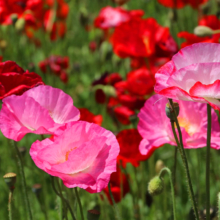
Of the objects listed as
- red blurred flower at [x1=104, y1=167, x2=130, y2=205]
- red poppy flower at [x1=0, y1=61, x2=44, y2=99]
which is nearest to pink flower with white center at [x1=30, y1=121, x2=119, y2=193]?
red poppy flower at [x1=0, y1=61, x2=44, y2=99]

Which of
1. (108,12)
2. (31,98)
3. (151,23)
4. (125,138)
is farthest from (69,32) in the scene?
(31,98)

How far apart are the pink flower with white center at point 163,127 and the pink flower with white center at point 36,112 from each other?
21 cm

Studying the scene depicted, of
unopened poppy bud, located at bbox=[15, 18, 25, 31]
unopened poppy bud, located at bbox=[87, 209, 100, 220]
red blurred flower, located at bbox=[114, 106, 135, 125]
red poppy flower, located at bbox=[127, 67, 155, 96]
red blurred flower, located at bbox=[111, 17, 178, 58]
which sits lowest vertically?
red blurred flower, located at bbox=[114, 106, 135, 125]

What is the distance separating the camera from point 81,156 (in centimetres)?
80

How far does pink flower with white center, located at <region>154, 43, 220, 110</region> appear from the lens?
2.49 feet

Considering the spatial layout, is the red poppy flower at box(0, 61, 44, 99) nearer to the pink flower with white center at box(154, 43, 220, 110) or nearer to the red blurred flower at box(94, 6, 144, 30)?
the pink flower with white center at box(154, 43, 220, 110)

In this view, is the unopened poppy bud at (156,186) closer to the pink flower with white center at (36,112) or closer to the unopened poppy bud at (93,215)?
the unopened poppy bud at (93,215)

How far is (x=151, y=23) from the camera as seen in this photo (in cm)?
179

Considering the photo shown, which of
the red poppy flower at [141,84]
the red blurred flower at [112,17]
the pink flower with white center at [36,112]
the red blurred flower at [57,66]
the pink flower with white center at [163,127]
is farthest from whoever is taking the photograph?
the red blurred flower at [57,66]

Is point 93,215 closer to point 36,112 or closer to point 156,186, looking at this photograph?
point 156,186

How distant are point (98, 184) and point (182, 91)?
24cm

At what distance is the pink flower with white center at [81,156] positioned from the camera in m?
0.80

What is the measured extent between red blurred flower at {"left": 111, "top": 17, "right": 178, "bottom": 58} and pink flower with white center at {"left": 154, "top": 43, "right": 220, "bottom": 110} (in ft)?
2.36

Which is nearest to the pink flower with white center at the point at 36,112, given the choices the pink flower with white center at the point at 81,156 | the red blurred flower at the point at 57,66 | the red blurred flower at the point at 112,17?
the pink flower with white center at the point at 81,156
